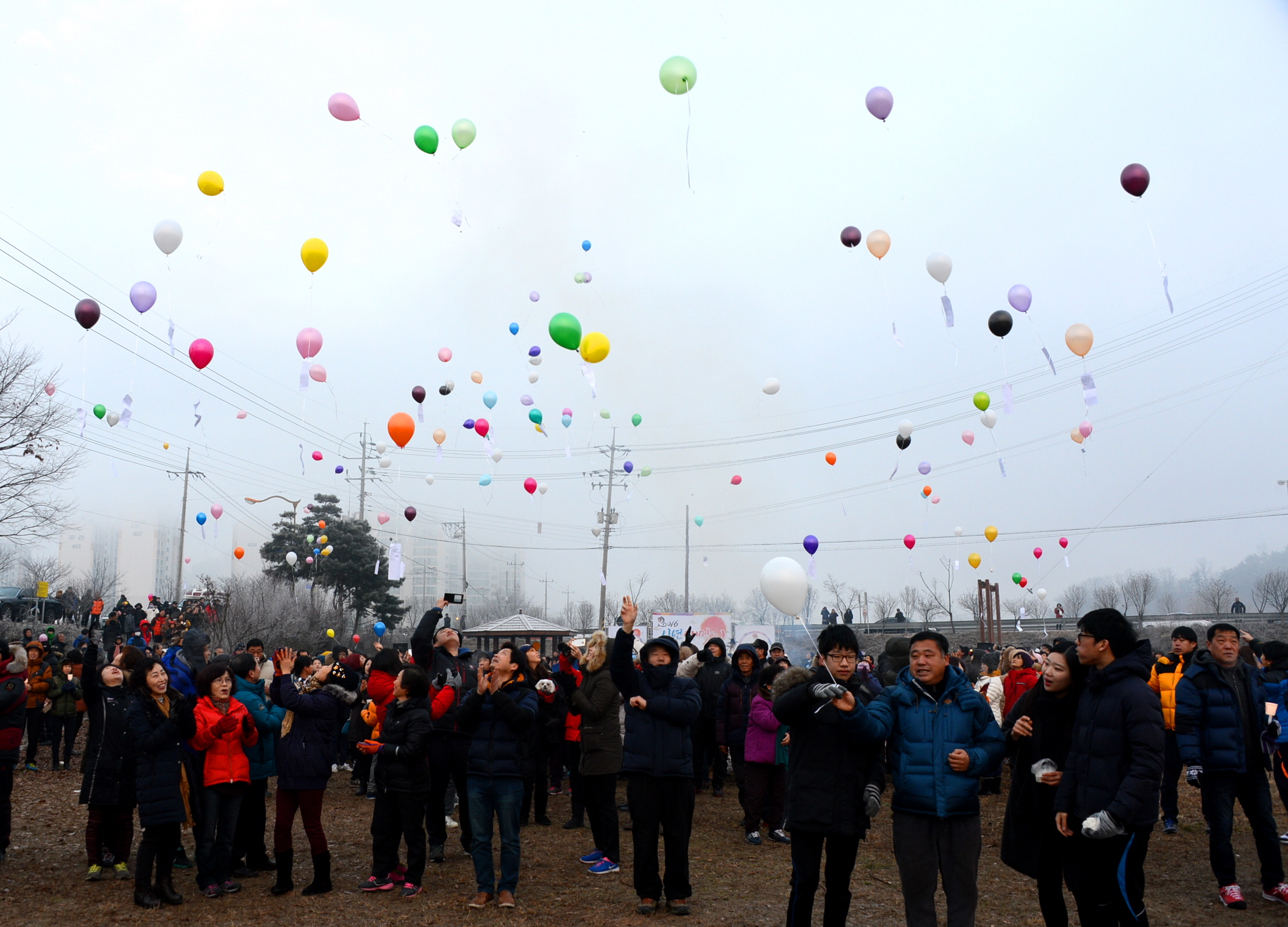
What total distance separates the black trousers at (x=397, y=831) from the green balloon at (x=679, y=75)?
8.55m

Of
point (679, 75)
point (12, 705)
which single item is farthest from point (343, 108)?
point (12, 705)

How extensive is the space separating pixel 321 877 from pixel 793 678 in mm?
3894

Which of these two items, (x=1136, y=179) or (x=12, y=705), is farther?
(x=1136, y=179)

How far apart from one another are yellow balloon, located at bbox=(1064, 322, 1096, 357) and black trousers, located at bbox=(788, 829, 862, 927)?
36.3ft

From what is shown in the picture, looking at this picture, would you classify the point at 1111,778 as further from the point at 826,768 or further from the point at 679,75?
the point at 679,75

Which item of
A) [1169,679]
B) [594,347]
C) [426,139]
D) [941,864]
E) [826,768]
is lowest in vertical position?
[941,864]

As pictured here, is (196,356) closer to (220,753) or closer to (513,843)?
(220,753)

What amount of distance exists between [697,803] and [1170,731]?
16.9ft

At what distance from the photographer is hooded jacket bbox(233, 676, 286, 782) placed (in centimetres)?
672

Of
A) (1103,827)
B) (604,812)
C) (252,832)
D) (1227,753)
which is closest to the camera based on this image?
(1103,827)

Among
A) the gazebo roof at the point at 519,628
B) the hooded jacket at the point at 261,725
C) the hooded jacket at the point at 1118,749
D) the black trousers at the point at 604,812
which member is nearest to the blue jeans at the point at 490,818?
the black trousers at the point at 604,812

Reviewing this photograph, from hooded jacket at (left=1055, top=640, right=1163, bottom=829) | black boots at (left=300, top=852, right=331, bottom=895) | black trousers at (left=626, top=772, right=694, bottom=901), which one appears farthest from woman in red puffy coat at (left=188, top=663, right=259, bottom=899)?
hooded jacket at (left=1055, top=640, right=1163, bottom=829)

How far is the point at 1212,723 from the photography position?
20.9ft

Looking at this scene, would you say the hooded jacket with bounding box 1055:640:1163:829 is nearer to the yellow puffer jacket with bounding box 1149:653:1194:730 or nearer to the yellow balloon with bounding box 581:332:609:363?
the yellow puffer jacket with bounding box 1149:653:1194:730
